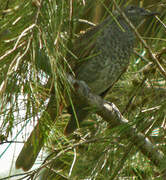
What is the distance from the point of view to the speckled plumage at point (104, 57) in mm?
2844

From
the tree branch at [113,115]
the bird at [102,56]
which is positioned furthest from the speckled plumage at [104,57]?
the tree branch at [113,115]

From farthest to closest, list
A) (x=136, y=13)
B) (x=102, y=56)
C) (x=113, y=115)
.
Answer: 1. (x=136, y=13)
2. (x=102, y=56)
3. (x=113, y=115)

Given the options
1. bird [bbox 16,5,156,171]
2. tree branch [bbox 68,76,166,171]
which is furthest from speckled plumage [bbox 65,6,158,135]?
tree branch [bbox 68,76,166,171]

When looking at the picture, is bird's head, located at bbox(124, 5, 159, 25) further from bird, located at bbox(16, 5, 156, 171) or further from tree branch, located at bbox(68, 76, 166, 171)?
tree branch, located at bbox(68, 76, 166, 171)

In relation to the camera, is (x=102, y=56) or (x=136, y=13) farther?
(x=136, y=13)

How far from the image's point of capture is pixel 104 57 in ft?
9.46

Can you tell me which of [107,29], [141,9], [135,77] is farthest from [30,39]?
[141,9]

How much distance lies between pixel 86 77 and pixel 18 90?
162 cm

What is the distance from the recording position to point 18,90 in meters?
1.45

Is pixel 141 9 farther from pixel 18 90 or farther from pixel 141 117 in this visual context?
pixel 18 90

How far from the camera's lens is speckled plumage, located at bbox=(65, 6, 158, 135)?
9.33 ft

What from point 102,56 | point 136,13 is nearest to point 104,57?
point 102,56

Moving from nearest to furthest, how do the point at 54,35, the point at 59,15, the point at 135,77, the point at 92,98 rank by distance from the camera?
1. the point at 54,35
2. the point at 59,15
3. the point at 92,98
4. the point at 135,77

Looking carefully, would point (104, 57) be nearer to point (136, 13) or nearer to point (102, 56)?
point (102, 56)
